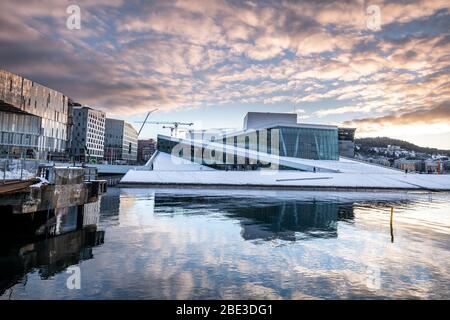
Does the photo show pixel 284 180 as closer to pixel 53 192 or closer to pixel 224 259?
pixel 53 192

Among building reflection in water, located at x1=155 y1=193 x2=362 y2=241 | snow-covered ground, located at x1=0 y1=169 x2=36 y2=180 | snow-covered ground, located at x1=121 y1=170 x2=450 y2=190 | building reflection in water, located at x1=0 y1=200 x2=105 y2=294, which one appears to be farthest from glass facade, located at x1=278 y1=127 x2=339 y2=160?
snow-covered ground, located at x1=0 y1=169 x2=36 y2=180

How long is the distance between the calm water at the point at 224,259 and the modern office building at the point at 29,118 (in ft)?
192

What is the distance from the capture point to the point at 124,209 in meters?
26.8

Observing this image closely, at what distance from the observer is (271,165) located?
3081 inches

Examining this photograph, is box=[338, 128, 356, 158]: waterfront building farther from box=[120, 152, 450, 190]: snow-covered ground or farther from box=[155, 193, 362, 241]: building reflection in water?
box=[155, 193, 362, 241]: building reflection in water

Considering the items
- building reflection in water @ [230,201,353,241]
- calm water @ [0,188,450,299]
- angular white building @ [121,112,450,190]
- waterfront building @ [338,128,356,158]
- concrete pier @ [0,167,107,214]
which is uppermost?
waterfront building @ [338,128,356,158]

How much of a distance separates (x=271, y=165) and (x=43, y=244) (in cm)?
6665

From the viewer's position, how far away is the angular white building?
203 ft

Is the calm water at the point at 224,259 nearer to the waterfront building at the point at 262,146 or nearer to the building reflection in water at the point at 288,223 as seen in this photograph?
the building reflection in water at the point at 288,223

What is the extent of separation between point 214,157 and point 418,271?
6994 cm

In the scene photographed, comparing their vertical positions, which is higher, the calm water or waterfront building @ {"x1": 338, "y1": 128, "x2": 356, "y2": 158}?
waterfront building @ {"x1": 338, "y1": 128, "x2": 356, "y2": 158}

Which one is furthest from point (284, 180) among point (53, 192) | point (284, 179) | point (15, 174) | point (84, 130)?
point (84, 130)

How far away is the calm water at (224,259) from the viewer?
370 inches

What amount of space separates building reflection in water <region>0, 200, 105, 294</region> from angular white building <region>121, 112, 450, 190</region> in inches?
1447
